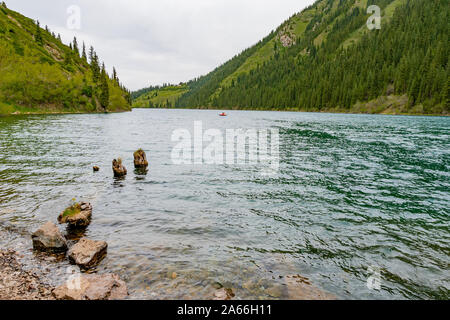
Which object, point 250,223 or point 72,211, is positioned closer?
point 72,211

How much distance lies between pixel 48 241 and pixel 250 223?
9.10 metres

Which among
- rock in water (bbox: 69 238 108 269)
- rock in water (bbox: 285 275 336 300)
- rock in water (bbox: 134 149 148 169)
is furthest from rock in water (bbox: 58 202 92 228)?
rock in water (bbox: 134 149 148 169)

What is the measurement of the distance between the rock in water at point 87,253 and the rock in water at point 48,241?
3.65 feet

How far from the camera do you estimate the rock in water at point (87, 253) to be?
898 centimetres

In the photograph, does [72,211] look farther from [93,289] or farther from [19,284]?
[93,289]

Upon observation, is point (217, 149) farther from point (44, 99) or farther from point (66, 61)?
point (66, 61)

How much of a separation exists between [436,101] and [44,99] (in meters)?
194

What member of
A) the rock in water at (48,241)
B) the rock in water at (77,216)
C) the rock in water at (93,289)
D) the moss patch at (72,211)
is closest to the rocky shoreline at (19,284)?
the rock in water at (93,289)

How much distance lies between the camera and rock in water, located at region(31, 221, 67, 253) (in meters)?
9.88

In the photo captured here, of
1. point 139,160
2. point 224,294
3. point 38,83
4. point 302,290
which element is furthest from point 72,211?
point 38,83

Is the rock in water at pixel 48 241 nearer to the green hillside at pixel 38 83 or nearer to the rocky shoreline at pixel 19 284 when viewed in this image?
the rocky shoreline at pixel 19 284

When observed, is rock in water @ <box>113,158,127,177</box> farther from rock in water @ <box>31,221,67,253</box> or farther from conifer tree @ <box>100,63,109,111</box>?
conifer tree @ <box>100,63,109,111</box>

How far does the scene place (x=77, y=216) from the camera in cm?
1219

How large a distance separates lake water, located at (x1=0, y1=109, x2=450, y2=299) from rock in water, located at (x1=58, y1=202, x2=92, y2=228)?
1.75 ft
